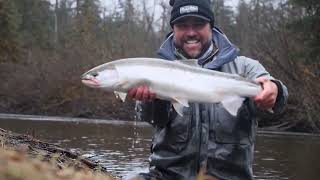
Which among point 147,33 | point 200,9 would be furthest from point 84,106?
point 200,9

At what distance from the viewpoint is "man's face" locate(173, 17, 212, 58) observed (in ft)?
15.4

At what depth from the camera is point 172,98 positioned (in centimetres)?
424

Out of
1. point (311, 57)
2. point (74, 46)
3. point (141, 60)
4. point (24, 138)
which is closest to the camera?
point (141, 60)

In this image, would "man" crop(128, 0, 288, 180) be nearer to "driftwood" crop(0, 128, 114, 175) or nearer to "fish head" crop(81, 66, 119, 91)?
"fish head" crop(81, 66, 119, 91)

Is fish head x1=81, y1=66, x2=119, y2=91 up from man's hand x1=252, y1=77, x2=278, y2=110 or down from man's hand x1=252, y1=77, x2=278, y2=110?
up

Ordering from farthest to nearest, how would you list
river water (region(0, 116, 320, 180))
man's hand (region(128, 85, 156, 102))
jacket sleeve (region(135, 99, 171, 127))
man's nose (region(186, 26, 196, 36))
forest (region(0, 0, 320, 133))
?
forest (region(0, 0, 320, 133)), river water (region(0, 116, 320, 180)), man's nose (region(186, 26, 196, 36)), jacket sleeve (region(135, 99, 171, 127)), man's hand (region(128, 85, 156, 102))

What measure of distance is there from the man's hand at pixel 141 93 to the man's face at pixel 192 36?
2.20ft

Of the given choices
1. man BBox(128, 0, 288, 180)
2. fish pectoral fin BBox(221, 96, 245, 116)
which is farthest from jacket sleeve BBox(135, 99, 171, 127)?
fish pectoral fin BBox(221, 96, 245, 116)

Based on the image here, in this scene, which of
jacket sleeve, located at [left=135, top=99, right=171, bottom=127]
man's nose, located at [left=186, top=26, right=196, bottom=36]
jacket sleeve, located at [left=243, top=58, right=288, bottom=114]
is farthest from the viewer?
man's nose, located at [left=186, top=26, right=196, bottom=36]

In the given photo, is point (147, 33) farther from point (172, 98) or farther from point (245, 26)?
point (172, 98)

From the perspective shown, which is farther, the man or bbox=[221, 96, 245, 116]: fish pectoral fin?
the man

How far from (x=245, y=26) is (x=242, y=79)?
6837cm

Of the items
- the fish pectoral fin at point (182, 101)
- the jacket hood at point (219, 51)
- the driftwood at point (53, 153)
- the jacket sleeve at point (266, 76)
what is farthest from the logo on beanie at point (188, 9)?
the driftwood at point (53, 153)

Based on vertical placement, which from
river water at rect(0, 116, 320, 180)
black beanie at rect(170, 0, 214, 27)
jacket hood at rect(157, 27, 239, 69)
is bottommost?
river water at rect(0, 116, 320, 180)
